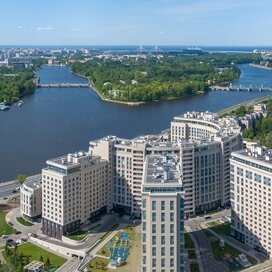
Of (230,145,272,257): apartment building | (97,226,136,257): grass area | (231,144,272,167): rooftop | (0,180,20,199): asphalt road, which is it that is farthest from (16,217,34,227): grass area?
(231,144,272,167): rooftop

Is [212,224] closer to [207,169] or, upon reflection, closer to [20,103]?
[207,169]

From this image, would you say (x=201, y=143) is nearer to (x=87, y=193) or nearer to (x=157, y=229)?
(x=87, y=193)

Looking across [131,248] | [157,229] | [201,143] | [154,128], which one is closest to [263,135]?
[154,128]

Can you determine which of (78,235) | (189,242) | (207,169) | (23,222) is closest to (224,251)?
(189,242)

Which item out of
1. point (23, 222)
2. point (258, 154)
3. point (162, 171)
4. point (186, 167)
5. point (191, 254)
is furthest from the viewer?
point (23, 222)

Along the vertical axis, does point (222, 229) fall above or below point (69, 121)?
below

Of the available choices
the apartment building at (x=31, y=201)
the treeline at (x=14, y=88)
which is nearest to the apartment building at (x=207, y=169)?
the apartment building at (x=31, y=201)

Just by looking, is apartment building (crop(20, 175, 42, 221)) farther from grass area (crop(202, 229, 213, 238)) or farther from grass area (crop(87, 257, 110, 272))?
grass area (crop(202, 229, 213, 238))
